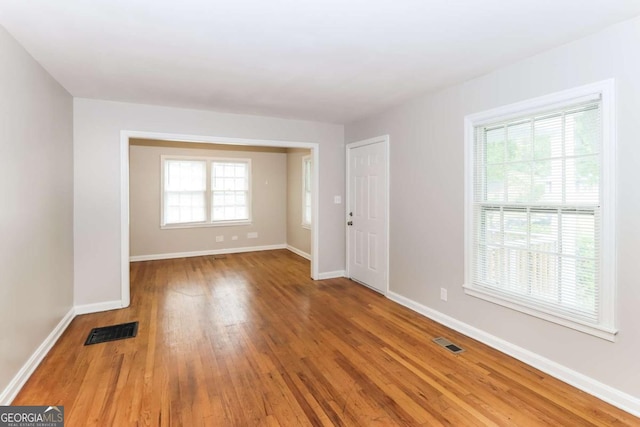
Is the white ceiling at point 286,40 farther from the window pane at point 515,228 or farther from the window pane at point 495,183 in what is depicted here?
the window pane at point 515,228

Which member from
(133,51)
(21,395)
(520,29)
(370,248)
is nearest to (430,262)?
(370,248)

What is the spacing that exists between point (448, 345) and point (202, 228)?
5.69 m

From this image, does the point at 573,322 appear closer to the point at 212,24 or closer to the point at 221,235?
the point at 212,24

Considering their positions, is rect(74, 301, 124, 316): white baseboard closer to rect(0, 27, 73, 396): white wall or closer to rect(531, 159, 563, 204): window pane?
rect(0, 27, 73, 396): white wall

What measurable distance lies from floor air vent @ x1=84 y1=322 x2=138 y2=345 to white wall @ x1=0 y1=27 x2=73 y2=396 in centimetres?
34

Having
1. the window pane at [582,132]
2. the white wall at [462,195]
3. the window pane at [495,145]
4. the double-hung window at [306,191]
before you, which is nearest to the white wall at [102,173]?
the white wall at [462,195]

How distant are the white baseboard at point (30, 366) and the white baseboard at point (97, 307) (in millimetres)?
375

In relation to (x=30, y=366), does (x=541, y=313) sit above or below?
above

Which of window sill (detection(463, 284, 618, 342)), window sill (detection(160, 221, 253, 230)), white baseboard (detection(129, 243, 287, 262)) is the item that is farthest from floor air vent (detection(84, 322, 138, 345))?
window sill (detection(160, 221, 253, 230))

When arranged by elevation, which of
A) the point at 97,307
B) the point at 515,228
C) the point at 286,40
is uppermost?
the point at 286,40

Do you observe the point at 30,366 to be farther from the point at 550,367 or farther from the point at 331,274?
the point at 550,367

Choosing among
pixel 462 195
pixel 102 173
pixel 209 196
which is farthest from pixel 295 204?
pixel 462 195

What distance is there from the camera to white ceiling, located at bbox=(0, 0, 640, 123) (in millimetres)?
1916

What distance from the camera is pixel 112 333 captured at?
327 cm
